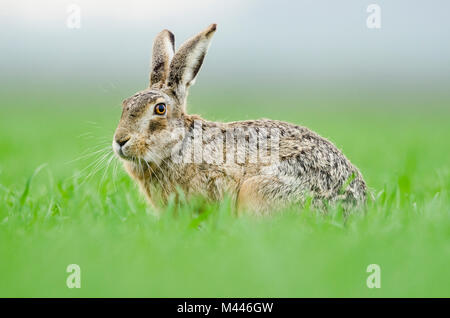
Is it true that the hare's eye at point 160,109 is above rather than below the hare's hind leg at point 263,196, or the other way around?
above

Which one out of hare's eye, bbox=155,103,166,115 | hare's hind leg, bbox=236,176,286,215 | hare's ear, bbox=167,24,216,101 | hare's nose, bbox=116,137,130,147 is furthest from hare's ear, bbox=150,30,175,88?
hare's hind leg, bbox=236,176,286,215

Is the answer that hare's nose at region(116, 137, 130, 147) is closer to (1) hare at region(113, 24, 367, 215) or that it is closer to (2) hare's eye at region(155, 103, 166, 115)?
(1) hare at region(113, 24, 367, 215)

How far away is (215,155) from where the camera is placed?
5641 mm

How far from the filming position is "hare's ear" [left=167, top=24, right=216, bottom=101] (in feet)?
18.7

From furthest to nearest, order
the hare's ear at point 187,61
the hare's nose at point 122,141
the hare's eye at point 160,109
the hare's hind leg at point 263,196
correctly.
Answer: the hare's ear at point 187,61 < the hare's eye at point 160,109 < the hare's nose at point 122,141 < the hare's hind leg at point 263,196

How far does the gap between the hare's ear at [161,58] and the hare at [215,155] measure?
0.22 ft

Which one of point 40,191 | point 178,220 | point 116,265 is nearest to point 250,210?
point 178,220

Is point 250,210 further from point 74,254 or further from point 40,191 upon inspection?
point 40,191

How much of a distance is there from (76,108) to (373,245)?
1935 cm

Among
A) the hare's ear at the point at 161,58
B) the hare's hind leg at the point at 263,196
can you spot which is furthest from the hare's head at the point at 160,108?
the hare's hind leg at the point at 263,196

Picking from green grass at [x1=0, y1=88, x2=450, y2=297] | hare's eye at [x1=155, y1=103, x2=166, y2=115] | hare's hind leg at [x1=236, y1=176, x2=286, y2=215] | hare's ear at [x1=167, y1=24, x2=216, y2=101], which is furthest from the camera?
hare's ear at [x1=167, y1=24, x2=216, y2=101]

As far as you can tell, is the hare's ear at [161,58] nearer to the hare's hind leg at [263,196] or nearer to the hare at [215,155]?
the hare at [215,155]

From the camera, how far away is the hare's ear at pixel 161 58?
235 inches

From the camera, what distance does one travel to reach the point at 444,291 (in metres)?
3.71
